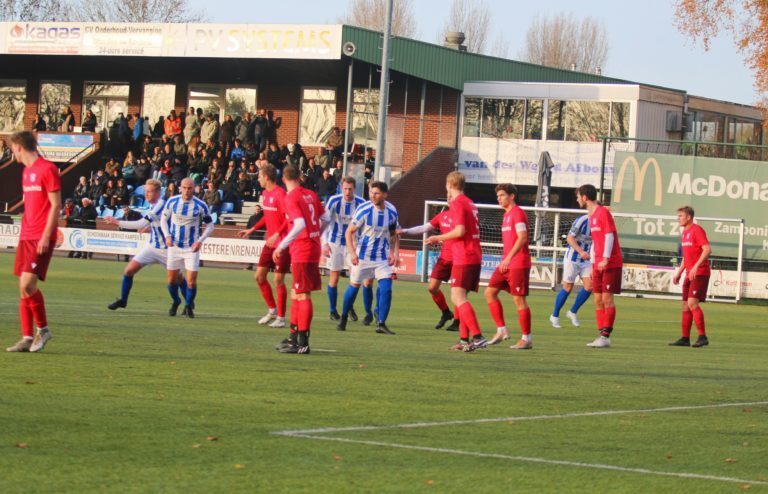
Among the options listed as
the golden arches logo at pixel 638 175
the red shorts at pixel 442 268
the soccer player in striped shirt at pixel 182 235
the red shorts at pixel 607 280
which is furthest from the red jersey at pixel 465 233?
the golden arches logo at pixel 638 175

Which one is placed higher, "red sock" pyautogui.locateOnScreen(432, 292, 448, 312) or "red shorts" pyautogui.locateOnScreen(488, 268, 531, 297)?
"red shorts" pyautogui.locateOnScreen(488, 268, 531, 297)

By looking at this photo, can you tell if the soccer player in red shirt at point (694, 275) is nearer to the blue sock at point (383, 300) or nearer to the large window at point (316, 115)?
the blue sock at point (383, 300)

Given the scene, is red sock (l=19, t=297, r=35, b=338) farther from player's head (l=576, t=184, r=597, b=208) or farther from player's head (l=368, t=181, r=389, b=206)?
player's head (l=576, t=184, r=597, b=208)

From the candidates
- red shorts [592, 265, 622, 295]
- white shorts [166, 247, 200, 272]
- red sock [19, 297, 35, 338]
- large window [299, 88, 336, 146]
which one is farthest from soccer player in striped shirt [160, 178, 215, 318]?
large window [299, 88, 336, 146]

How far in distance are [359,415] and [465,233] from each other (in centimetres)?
564

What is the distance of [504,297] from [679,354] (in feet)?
51.8

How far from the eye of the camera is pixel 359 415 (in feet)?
29.3

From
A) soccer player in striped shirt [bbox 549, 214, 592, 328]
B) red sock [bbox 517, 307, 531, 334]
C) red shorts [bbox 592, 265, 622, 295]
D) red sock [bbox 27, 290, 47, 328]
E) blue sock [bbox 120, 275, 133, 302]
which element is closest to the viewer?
red sock [bbox 27, 290, 47, 328]

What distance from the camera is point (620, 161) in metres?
36.2

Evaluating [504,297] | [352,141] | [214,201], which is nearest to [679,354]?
[504,297]

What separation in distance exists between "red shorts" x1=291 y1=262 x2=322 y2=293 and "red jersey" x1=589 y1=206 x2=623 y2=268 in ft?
16.2

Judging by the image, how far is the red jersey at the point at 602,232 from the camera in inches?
651

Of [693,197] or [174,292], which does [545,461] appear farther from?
[693,197]

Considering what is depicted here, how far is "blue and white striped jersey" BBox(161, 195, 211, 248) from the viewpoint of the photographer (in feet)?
61.3
